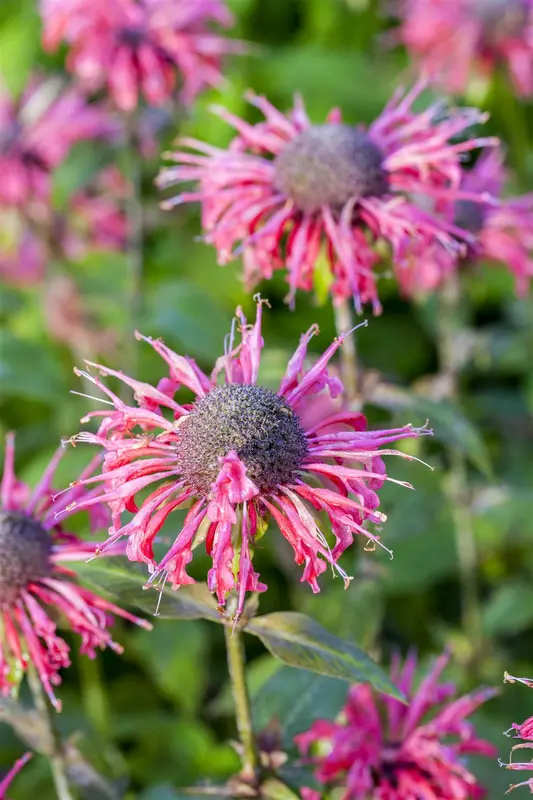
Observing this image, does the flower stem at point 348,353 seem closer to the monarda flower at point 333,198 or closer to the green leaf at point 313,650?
the monarda flower at point 333,198

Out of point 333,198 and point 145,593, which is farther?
point 333,198

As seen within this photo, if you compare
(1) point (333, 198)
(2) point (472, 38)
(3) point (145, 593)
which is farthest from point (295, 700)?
(2) point (472, 38)

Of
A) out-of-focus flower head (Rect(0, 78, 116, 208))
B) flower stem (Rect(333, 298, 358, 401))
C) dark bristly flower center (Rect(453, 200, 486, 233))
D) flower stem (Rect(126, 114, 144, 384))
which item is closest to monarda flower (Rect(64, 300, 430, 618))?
flower stem (Rect(333, 298, 358, 401))

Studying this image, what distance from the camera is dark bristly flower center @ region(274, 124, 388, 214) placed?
1.51 m

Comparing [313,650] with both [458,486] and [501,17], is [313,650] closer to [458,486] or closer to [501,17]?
[458,486]

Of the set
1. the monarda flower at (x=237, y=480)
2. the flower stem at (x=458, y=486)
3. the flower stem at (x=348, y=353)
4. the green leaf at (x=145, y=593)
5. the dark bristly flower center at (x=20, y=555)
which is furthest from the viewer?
the flower stem at (x=458, y=486)

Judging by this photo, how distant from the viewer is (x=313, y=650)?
1.12m

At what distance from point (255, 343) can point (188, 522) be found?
0.27 meters

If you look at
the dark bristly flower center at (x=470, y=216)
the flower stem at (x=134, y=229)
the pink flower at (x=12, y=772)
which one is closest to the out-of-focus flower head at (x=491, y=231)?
the dark bristly flower center at (x=470, y=216)

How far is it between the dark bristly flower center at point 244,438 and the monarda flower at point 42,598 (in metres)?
0.23

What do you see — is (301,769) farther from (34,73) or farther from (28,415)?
(34,73)

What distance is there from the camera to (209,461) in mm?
1033

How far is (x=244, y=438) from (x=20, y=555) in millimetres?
396

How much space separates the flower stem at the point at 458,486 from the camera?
88.3 inches
